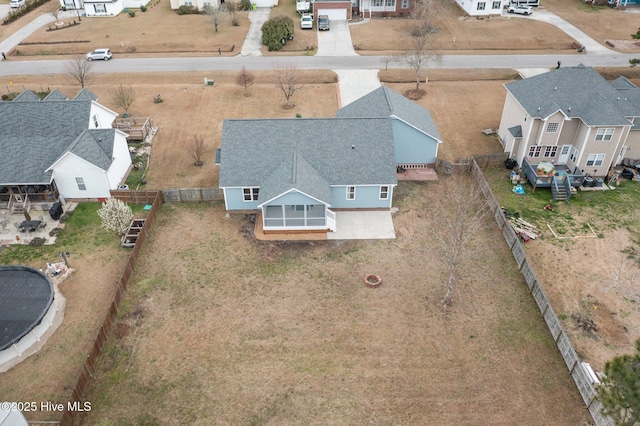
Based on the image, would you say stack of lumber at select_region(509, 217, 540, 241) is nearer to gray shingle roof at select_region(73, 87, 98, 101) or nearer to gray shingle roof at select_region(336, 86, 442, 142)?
gray shingle roof at select_region(336, 86, 442, 142)

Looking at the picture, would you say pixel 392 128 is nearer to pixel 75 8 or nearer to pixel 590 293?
pixel 590 293

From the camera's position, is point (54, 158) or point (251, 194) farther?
point (54, 158)

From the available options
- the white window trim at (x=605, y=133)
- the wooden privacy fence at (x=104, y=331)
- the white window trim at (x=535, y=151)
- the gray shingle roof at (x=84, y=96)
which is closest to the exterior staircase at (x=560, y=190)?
the white window trim at (x=535, y=151)

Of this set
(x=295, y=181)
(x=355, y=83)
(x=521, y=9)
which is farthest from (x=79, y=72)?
(x=521, y=9)

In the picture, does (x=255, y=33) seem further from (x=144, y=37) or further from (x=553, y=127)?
(x=553, y=127)

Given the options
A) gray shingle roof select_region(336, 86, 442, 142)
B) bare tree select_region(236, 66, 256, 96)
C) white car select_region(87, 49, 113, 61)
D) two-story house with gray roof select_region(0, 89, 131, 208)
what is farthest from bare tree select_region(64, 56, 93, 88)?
gray shingle roof select_region(336, 86, 442, 142)

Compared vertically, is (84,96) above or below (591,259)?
above

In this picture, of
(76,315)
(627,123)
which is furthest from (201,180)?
(627,123)

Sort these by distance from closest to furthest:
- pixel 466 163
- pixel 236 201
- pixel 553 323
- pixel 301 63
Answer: pixel 553 323 < pixel 236 201 < pixel 466 163 < pixel 301 63
